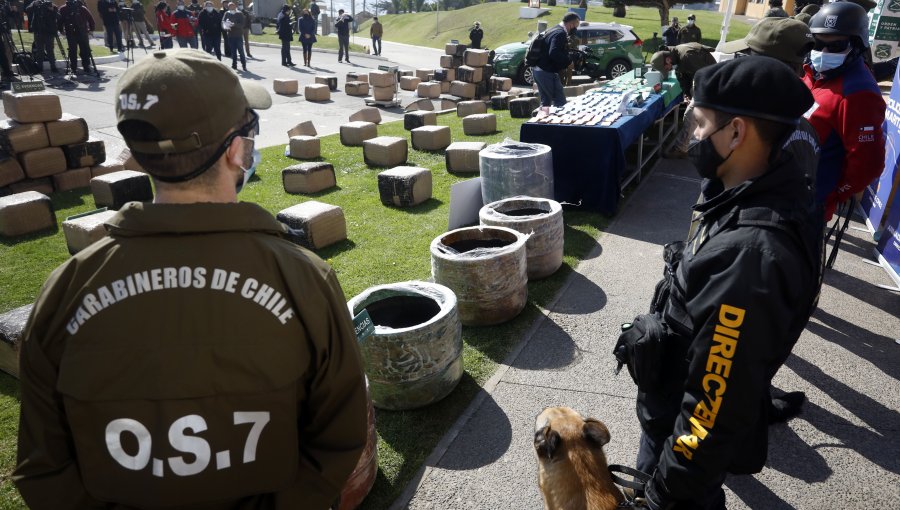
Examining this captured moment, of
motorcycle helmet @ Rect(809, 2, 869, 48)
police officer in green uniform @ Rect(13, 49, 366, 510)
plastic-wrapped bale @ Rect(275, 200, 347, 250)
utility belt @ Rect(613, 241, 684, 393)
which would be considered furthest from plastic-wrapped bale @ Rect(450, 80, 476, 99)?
police officer in green uniform @ Rect(13, 49, 366, 510)

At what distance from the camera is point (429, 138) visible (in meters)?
10.9

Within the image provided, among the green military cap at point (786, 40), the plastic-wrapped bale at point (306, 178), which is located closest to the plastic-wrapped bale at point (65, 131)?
the plastic-wrapped bale at point (306, 178)

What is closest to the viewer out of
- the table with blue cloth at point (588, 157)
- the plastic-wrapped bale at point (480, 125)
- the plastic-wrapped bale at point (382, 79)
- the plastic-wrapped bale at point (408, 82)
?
the table with blue cloth at point (588, 157)

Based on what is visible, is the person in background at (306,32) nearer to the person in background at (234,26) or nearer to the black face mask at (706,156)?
the person in background at (234,26)

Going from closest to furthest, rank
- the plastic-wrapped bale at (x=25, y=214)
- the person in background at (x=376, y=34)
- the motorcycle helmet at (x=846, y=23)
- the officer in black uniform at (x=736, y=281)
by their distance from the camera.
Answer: the officer in black uniform at (x=736, y=281), the motorcycle helmet at (x=846, y=23), the plastic-wrapped bale at (x=25, y=214), the person in background at (x=376, y=34)

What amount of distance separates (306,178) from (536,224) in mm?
4158

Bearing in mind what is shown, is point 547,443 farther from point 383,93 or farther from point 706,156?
point 383,93

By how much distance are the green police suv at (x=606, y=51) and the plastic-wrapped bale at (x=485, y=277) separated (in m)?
16.5

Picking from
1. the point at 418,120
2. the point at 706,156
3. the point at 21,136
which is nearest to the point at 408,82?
the point at 418,120

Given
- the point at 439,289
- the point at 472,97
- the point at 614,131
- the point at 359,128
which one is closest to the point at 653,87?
the point at 614,131

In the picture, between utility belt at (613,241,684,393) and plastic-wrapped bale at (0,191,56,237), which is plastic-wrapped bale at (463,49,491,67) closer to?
plastic-wrapped bale at (0,191,56,237)

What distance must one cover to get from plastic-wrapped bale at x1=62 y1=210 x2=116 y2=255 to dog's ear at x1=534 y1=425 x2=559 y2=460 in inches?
213

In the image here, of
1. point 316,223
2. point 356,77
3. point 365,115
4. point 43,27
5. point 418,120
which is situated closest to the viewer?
point 316,223

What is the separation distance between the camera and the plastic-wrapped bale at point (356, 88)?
1786cm
